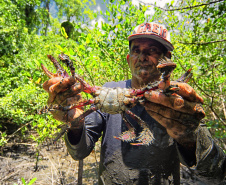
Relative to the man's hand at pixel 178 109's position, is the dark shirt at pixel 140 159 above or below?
below

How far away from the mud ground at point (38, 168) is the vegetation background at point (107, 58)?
522 mm

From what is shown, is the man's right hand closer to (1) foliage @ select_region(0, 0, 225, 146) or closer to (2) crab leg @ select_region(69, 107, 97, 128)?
(2) crab leg @ select_region(69, 107, 97, 128)

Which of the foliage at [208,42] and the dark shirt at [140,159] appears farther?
the foliage at [208,42]

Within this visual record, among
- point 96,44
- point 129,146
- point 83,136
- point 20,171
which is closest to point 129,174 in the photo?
point 129,146

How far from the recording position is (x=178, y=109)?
146 cm

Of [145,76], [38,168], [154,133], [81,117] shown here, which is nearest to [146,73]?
[145,76]

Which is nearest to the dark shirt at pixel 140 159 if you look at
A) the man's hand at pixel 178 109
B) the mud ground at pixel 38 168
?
the man's hand at pixel 178 109

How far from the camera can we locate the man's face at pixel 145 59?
2.22 m

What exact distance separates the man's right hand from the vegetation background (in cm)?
116

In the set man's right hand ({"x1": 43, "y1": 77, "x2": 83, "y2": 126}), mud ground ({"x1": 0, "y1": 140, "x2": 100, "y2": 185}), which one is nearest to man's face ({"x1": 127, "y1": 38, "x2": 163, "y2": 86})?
man's right hand ({"x1": 43, "y1": 77, "x2": 83, "y2": 126})

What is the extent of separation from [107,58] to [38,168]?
16.0 feet

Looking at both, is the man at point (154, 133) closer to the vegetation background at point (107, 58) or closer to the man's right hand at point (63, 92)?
the man's right hand at point (63, 92)

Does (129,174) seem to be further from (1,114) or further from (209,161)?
(1,114)

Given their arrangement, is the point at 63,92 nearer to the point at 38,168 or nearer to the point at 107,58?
the point at 107,58
